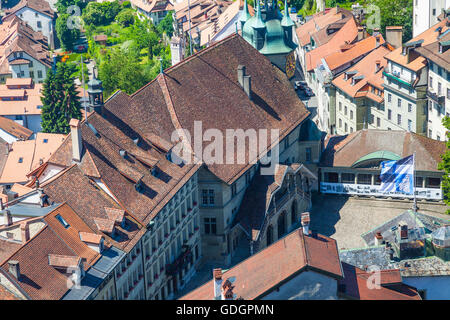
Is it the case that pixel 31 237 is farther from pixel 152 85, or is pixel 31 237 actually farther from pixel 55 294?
pixel 152 85

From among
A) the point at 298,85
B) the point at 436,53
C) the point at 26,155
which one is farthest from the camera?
the point at 298,85

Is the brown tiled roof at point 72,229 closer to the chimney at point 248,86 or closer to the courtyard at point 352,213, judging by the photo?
the courtyard at point 352,213

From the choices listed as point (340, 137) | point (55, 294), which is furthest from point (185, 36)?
point (55, 294)

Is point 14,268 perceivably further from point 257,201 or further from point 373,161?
point 373,161

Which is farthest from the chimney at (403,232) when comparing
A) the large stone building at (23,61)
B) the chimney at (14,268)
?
the large stone building at (23,61)

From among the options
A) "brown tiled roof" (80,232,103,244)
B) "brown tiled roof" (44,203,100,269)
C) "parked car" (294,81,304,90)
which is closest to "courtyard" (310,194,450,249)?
"brown tiled roof" (80,232,103,244)

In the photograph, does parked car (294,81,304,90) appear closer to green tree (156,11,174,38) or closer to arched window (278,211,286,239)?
arched window (278,211,286,239)

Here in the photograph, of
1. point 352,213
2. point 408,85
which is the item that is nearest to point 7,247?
point 352,213
